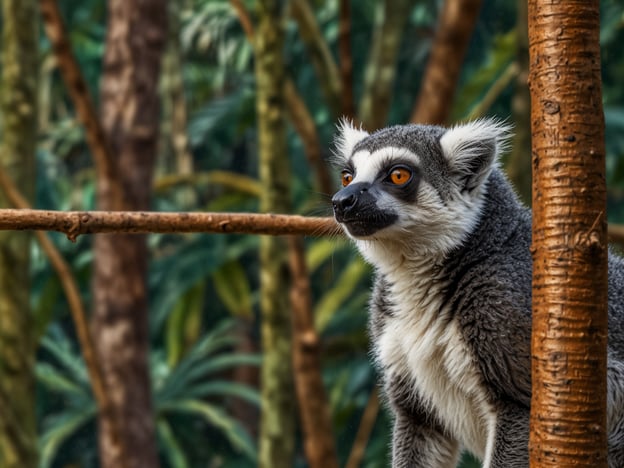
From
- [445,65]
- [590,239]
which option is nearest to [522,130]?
[445,65]

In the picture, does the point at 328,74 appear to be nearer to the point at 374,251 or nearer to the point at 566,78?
the point at 374,251

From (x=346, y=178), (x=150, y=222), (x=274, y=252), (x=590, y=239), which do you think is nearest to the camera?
(x=590, y=239)

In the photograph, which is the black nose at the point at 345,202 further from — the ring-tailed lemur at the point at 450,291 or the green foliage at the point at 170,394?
the green foliage at the point at 170,394

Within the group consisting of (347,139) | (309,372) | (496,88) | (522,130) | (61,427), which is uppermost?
(496,88)

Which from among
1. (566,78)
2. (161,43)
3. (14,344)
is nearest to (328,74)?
(161,43)

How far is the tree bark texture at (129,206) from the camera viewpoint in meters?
7.10

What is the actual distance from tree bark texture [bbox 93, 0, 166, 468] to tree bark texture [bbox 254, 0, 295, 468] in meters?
1.85

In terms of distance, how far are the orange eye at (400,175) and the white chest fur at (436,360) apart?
264 mm

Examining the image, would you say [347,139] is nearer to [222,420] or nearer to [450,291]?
[450,291]

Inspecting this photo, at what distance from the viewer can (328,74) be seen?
626cm

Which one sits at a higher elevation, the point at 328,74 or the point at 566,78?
the point at 328,74

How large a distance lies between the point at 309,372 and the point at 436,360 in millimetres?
3263

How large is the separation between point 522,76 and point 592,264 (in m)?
4.56

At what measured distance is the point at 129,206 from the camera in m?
6.95
